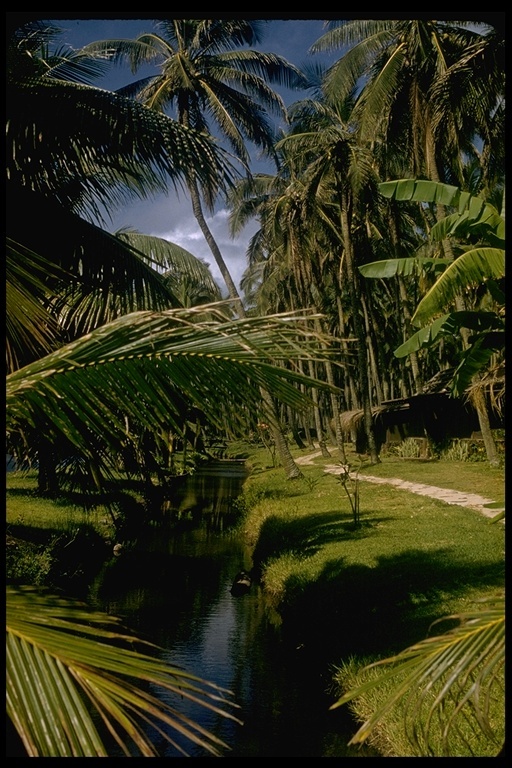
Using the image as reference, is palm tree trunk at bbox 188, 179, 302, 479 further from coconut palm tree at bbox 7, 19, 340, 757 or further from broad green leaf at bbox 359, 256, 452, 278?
coconut palm tree at bbox 7, 19, 340, 757

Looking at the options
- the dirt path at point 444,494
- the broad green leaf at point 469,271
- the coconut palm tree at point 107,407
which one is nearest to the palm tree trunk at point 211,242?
the dirt path at point 444,494

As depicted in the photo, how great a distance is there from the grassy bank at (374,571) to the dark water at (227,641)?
0.27 meters

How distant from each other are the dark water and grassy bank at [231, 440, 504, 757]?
0.27 m

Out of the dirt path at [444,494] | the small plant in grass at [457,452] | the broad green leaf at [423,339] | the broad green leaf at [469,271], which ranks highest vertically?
the broad green leaf at [469,271]

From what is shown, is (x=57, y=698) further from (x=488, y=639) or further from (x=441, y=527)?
(x=441, y=527)

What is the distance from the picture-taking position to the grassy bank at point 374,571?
19.7ft

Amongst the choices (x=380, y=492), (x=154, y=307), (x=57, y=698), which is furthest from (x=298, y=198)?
(x=57, y=698)

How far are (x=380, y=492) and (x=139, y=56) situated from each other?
12379 mm

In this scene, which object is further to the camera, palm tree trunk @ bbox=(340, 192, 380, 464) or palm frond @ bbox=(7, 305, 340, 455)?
palm tree trunk @ bbox=(340, 192, 380, 464)

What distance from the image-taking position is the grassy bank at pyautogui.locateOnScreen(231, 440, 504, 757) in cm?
601

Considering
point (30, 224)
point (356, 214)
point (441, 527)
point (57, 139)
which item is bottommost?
point (441, 527)

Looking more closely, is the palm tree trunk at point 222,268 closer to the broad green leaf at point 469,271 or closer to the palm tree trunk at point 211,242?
the palm tree trunk at point 211,242

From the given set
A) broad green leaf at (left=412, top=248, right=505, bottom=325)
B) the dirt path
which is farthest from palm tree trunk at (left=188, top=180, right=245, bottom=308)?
broad green leaf at (left=412, top=248, right=505, bottom=325)

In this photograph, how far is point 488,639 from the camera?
201 cm
